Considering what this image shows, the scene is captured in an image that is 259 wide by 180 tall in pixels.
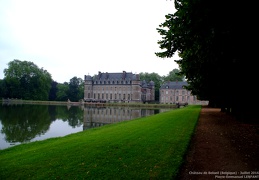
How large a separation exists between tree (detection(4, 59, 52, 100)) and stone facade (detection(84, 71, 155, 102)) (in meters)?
15.5

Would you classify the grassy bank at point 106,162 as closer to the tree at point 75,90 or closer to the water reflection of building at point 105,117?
the water reflection of building at point 105,117

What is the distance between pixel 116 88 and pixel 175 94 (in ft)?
67.5

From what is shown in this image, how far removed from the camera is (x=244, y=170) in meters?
5.38

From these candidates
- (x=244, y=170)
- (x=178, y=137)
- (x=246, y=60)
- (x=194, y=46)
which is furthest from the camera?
(x=178, y=137)

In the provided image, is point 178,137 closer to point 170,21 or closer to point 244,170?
point 244,170

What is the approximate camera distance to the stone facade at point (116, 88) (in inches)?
3007

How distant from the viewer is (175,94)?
75125 mm

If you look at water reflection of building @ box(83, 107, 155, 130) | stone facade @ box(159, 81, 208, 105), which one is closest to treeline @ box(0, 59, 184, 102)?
stone facade @ box(159, 81, 208, 105)

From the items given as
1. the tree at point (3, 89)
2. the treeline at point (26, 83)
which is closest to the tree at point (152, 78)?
the treeline at point (26, 83)

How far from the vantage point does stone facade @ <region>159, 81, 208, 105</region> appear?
74.1 meters

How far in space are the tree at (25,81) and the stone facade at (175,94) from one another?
41.7 metres

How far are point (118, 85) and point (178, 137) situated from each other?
69619 millimetres

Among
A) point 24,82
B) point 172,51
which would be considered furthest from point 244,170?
point 24,82

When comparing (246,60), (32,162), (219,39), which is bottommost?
(32,162)
